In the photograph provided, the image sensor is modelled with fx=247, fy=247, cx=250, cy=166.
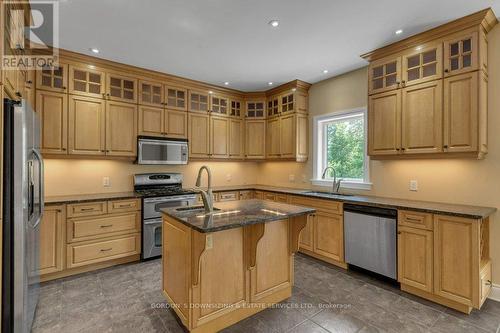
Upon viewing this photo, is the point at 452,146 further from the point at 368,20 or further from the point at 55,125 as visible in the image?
the point at 55,125

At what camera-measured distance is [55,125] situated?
3.20 m

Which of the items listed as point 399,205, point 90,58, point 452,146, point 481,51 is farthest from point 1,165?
point 481,51

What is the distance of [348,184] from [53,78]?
439 cm

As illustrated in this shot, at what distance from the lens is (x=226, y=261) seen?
2.14 m

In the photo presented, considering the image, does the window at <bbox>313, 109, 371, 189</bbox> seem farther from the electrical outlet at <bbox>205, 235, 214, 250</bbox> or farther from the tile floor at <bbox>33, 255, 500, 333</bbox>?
the electrical outlet at <bbox>205, 235, 214, 250</bbox>

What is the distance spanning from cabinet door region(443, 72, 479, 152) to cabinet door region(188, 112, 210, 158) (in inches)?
138

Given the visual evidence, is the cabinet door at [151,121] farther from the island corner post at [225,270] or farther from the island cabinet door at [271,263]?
the island cabinet door at [271,263]

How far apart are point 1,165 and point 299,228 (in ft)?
7.80

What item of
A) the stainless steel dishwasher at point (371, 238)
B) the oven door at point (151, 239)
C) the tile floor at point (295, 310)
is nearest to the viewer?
the tile floor at point (295, 310)

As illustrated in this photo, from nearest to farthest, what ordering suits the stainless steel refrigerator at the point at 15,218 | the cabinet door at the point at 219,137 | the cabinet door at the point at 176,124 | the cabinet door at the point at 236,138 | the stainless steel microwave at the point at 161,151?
the stainless steel refrigerator at the point at 15,218
the stainless steel microwave at the point at 161,151
the cabinet door at the point at 176,124
the cabinet door at the point at 219,137
the cabinet door at the point at 236,138

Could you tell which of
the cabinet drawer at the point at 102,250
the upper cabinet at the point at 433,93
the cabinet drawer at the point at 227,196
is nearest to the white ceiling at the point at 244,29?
the upper cabinet at the point at 433,93

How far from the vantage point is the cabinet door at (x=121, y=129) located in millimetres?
3600

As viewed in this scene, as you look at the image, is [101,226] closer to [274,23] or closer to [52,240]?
[52,240]

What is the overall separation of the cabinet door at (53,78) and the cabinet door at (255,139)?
3.03m
